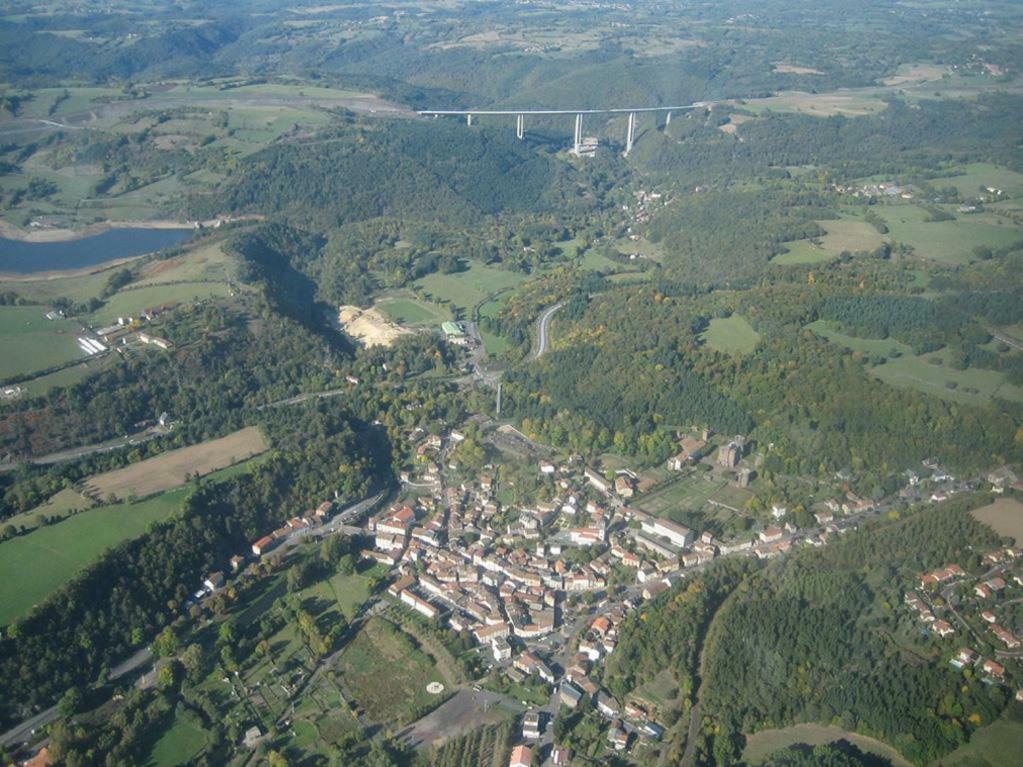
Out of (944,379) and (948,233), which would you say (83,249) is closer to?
(944,379)

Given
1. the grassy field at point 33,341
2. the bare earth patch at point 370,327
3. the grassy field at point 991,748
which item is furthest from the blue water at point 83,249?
the grassy field at point 991,748

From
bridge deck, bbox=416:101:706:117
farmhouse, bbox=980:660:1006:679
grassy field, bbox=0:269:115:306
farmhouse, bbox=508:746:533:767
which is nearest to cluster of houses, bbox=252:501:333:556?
farmhouse, bbox=508:746:533:767

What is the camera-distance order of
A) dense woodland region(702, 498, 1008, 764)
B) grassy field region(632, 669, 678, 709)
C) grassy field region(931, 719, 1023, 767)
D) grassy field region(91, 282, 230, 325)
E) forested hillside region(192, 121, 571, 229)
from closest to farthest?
1. grassy field region(931, 719, 1023, 767)
2. dense woodland region(702, 498, 1008, 764)
3. grassy field region(632, 669, 678, 709)
4. grassy field region(91, 282, 230, 325)
5. forested hillside region(192, 121, 571, 229)

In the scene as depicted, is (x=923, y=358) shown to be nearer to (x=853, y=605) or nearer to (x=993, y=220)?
(x=853, y=605)

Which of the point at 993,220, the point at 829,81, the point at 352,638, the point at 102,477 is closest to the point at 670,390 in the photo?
the point at 352,638

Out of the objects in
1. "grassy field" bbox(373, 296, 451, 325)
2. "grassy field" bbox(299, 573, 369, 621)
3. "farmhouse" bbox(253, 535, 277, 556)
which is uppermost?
"farmhouse" bbox(253, 535, 277, 556)

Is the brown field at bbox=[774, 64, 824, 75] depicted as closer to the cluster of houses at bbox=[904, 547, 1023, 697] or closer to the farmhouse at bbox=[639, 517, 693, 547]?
the cluster of houses at bbox=[904, 547, 1023, 697]
